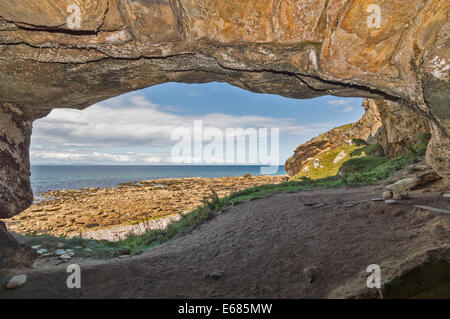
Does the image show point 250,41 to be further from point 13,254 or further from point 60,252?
point 60,252

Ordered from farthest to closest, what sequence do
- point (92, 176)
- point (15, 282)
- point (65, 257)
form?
point (92, 176)
point (65, 257)
point (15, 282)

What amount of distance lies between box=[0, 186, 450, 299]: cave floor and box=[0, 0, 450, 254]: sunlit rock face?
180cm

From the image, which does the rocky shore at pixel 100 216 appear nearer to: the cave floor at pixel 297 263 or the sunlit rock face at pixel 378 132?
the cave floor at pixel 297 263

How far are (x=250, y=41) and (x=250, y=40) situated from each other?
0.02 m

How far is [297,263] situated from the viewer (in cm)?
401

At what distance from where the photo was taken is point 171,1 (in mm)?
3824

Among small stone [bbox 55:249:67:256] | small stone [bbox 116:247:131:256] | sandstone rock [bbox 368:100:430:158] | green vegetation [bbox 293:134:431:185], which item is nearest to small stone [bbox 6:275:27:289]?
small stone [bbox 116:247:131:256]

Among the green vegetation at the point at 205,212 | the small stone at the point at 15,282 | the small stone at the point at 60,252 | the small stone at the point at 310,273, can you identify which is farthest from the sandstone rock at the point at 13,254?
the small stone at the point at 310,273

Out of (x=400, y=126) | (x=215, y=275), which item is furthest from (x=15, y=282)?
(x=400, y=126)

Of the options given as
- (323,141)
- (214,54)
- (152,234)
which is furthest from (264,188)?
(323,141)

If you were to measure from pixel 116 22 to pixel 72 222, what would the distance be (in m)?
18.7

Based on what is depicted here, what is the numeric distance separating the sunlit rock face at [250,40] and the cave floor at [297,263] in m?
1.80
